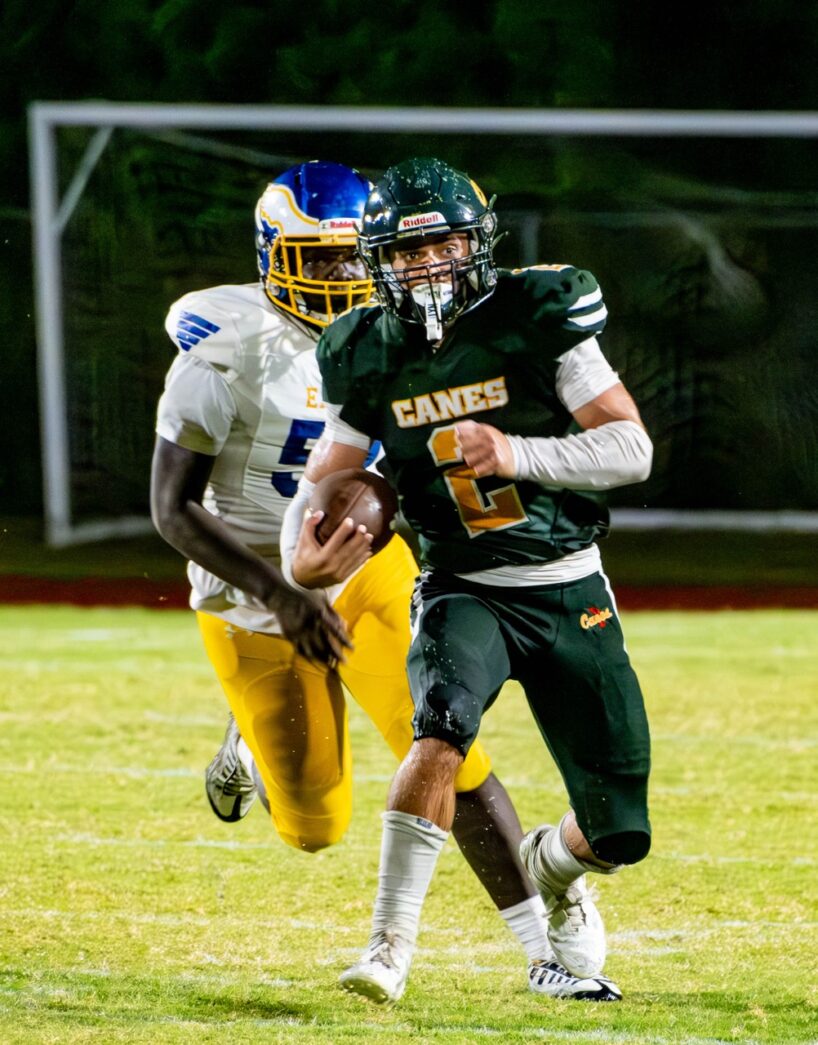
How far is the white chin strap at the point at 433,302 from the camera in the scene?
110 inches

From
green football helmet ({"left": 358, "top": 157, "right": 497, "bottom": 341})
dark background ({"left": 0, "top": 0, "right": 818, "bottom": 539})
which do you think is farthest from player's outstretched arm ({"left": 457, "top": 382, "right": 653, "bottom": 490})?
dark background ({"left": 0, "top": 0, "right": 818, "bottom": 539})

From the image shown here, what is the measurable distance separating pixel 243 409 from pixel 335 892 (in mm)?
1148

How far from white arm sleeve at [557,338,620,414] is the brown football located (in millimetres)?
375

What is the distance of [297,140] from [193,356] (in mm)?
6604

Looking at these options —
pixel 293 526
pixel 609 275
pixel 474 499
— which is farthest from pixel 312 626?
pixel 609 275

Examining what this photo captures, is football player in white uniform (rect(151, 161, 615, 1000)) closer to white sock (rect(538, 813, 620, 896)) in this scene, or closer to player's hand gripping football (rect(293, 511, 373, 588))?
white sock (rect(538, 813, 620, 896))

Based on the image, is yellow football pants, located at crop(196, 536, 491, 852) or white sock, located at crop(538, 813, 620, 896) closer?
white sock, located at crop(538, 813, 620, 896)

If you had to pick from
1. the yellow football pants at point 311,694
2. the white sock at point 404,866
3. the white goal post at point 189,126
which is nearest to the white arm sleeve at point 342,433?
the yellow football pants at point 311,694

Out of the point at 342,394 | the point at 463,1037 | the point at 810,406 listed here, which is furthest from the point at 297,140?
the point at 463,1037

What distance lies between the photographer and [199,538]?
10.6 feet

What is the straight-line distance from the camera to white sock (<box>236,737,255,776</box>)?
12.5 ft

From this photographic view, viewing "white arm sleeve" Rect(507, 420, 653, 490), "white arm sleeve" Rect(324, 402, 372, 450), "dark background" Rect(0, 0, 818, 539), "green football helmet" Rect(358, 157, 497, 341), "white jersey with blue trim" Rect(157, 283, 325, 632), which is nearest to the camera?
"white arm sleeve" Rect(507, 420, 653, 490)

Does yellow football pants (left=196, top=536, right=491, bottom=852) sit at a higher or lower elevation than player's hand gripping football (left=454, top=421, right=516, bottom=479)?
lower

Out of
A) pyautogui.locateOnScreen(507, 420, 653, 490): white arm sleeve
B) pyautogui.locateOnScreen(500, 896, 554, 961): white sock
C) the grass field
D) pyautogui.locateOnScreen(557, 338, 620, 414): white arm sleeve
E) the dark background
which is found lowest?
the dark background
